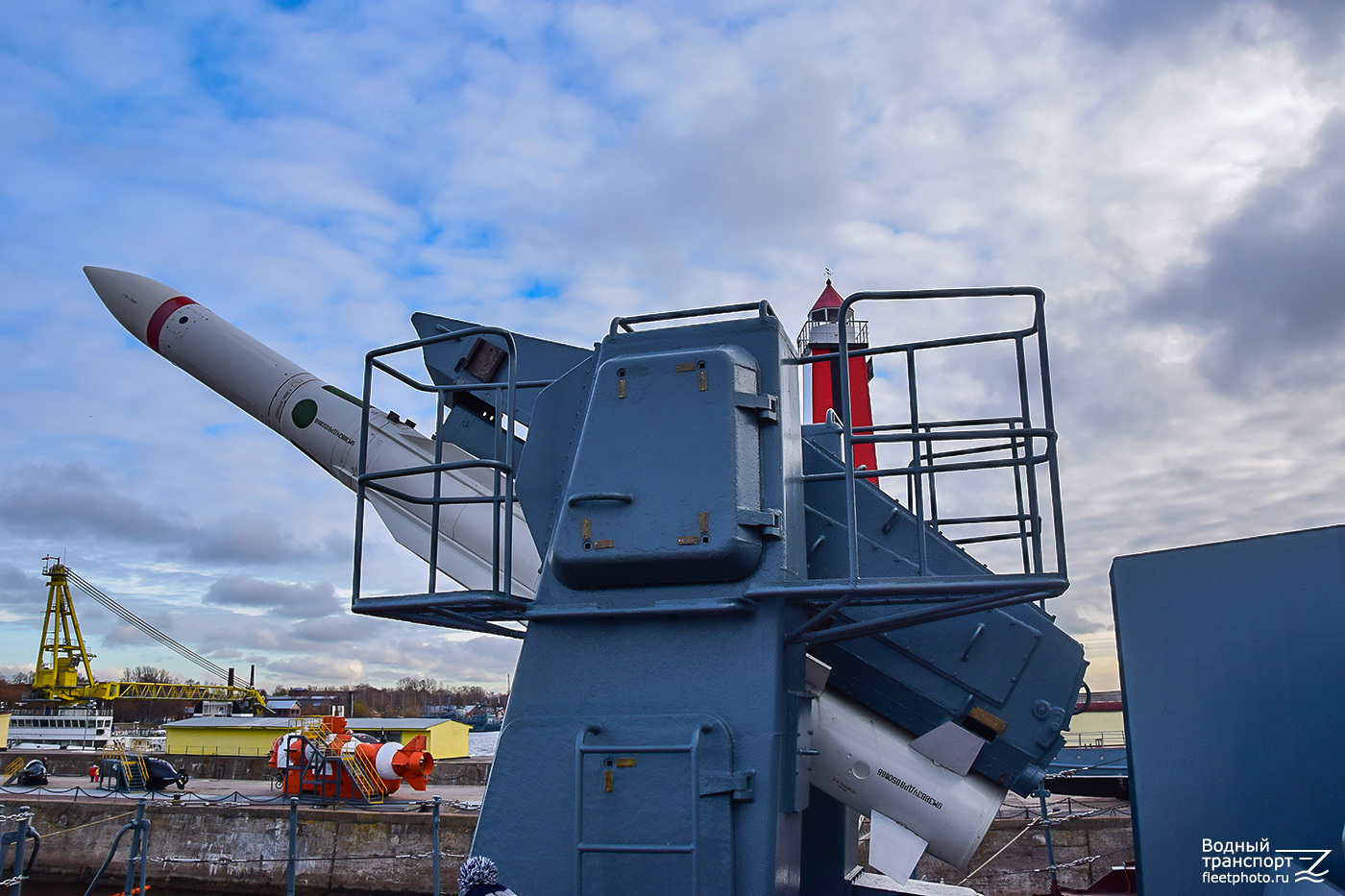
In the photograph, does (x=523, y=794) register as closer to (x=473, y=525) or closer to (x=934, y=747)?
(x=934, y=747)

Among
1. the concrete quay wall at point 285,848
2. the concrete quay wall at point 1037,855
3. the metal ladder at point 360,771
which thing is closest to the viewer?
the concrete quay wall at point 1037,855

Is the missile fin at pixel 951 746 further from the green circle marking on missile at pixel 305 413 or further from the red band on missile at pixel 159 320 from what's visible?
the red band on missile at pixel 159 320

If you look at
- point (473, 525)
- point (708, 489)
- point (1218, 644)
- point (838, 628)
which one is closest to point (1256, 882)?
point (1218, 644)

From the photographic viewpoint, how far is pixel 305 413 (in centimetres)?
1540

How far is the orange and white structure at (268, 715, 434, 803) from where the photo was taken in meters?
18.6

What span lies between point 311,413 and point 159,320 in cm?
423

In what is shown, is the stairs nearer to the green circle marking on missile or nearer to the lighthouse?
the green circle marking on missile

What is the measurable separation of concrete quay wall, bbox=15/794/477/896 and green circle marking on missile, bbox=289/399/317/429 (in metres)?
6.87

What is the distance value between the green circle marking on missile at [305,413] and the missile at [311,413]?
0.02 m

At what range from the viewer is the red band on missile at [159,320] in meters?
17.1

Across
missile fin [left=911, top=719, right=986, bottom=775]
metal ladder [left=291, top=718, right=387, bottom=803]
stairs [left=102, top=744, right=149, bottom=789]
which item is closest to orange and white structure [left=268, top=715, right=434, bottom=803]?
metal ladder [left=291, top=718, right=387, bottom=803]

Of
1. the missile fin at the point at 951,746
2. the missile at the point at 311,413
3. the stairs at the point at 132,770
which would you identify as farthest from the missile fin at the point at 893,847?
the stairs at the point at 132,770

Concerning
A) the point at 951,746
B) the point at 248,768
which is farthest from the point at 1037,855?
the point at 248,768

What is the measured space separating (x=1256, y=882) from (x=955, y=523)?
105 inches
